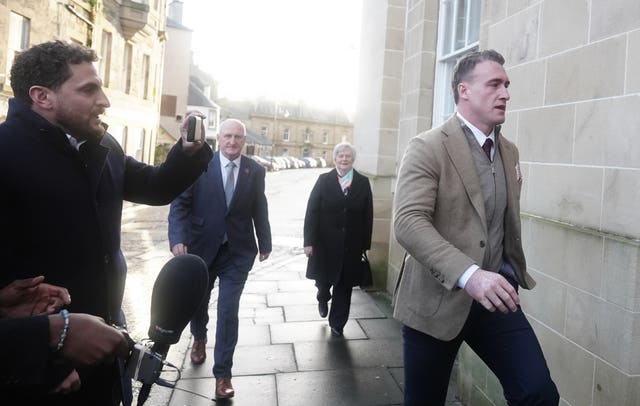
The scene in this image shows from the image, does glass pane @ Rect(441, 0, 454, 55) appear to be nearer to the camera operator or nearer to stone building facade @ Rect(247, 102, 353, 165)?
the camera operator

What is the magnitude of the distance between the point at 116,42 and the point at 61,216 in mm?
22502

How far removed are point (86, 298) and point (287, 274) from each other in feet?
22.0

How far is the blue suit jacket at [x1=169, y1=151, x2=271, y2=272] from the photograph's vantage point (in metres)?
4.36

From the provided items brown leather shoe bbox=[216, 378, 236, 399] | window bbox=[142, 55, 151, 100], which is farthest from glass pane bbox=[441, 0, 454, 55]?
window bbox=[142, 55, 151, 100]

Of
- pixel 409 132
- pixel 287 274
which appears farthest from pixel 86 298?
pixel 287 274

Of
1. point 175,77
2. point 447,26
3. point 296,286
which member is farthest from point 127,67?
point 447,26

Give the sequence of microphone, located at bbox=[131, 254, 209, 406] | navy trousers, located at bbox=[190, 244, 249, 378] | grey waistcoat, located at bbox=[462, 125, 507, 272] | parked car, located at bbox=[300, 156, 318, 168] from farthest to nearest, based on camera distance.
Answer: parked car, located at bbox=[300, 156, 318, 168]
navy trousers, located at bbox=[190, 244, 249, 378]
grey waistcoat, located at bbox=[462, 125, 507, 272]
microphone, located at bbox=[131, 254, 209, 406]

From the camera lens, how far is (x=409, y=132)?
21.8ft

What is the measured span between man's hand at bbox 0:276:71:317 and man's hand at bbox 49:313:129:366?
9.5 inches

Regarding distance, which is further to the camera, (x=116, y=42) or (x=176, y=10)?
(x=176, y=10)

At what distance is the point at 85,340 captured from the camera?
1433 millimetres

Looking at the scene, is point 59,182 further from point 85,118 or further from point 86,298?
point 86,298

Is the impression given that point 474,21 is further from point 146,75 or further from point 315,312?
point 146,75

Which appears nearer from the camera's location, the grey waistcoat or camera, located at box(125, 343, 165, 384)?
camera, located at box(125, 343, 165, 384)
